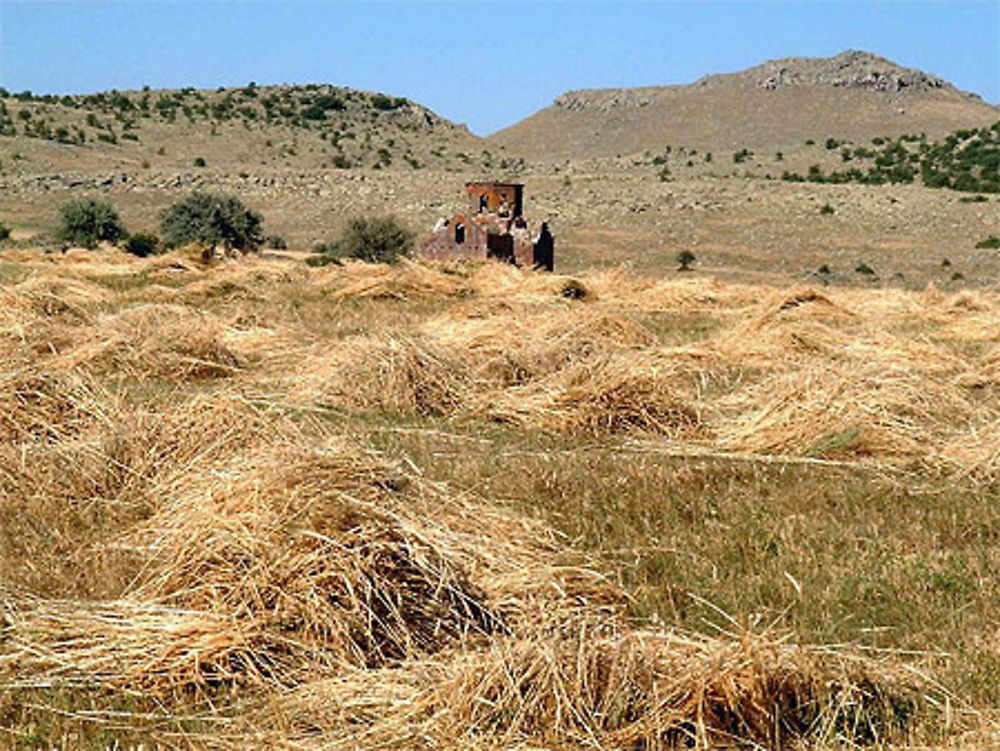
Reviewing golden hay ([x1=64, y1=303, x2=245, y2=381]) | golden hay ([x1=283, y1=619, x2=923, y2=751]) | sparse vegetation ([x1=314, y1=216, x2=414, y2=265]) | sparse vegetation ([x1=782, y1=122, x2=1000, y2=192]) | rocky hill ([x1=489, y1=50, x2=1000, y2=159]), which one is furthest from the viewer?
rocky hill ([x1=489, y1=50, x2=1000, y2=159])

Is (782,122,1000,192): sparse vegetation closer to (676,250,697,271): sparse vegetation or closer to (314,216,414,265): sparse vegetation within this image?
(676,250,697,271): sparse vegetation

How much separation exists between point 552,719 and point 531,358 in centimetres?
595

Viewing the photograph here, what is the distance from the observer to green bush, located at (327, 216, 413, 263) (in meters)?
28.8

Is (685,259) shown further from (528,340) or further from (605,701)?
(605,701)

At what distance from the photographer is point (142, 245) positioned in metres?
27.4

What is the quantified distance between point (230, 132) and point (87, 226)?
4787 cm

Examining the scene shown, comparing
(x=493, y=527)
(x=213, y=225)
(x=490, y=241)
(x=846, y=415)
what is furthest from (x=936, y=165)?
(x=493, y=527)

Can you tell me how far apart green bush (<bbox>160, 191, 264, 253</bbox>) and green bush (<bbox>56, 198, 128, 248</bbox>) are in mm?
1351

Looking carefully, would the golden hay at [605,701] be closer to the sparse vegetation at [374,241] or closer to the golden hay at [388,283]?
the golden hay at [388,283]

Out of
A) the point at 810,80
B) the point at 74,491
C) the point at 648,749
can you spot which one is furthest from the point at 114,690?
the point at 810,80

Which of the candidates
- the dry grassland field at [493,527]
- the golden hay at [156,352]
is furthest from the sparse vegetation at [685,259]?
the golden hay at [156,352]

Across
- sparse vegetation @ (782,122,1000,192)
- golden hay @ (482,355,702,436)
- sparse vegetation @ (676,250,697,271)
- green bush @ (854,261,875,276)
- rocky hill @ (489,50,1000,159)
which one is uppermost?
rocky hill @ (489,50,1000,159)

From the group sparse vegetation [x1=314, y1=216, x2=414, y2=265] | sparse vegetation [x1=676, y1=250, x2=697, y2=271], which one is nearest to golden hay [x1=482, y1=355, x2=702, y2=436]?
sparse vegetation [x1=314, y1=216, x2=414, y2=265]

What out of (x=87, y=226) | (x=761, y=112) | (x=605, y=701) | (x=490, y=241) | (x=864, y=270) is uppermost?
(x=761, y=112)
